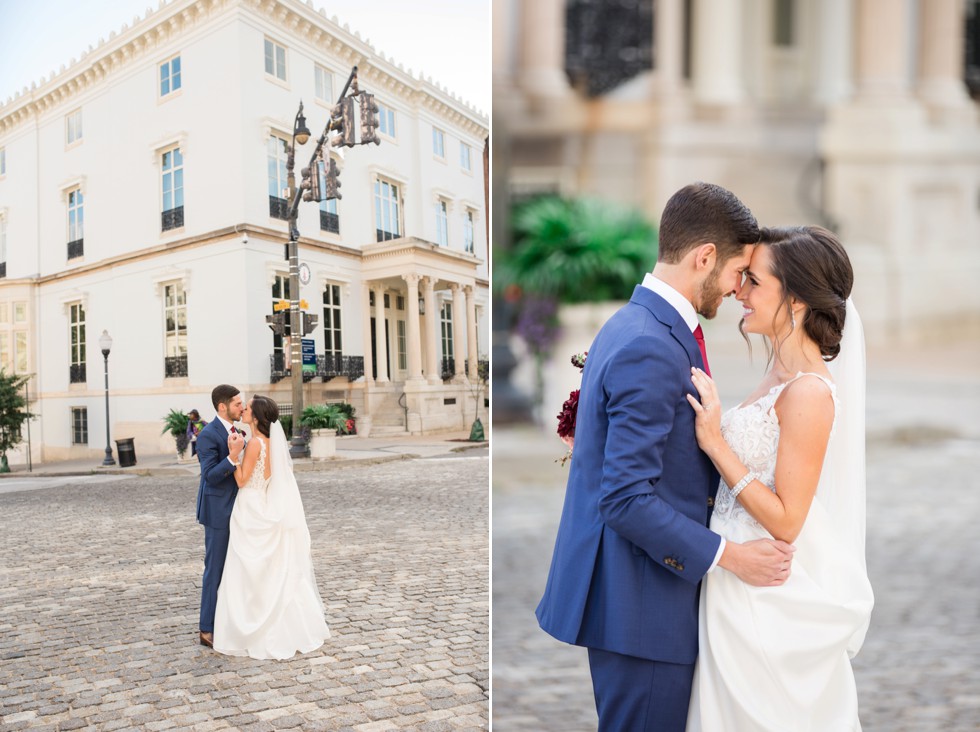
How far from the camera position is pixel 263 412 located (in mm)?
2604

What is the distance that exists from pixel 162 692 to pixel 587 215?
6020mm

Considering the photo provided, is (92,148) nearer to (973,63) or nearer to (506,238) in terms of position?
(506,238)

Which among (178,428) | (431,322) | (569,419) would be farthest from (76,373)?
(569,419)

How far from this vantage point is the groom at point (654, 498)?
1.56m

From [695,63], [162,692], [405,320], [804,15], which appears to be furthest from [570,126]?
[162,692]

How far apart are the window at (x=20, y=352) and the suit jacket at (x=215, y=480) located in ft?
1.64

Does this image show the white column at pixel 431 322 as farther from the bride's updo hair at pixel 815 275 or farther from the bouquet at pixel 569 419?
the bride's updo hair at pixel 815 275

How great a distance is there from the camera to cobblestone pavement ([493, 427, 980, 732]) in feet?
10.9

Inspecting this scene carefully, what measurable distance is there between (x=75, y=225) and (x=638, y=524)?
1.86 metres

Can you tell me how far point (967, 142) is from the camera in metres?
11.6

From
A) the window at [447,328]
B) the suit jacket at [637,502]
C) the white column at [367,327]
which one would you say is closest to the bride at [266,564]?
the white column at [367,327]

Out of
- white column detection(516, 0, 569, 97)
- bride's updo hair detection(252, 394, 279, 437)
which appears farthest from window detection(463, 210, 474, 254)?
white column detection(516, 0, 569, 97)

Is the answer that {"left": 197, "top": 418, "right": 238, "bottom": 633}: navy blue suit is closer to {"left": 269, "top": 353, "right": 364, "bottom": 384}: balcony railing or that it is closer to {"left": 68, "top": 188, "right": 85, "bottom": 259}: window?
{"left": 269, "top": 353, "right": 364, "bottom": 384}: balcony railing

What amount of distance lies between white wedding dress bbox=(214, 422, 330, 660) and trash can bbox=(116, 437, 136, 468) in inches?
12.2
